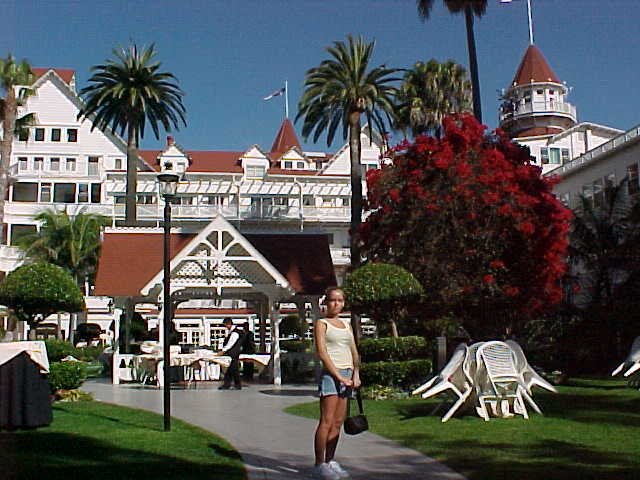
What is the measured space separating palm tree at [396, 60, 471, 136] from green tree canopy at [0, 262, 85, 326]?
20.7 m

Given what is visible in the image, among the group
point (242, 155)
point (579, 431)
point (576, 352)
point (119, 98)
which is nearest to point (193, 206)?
point (242, 155)

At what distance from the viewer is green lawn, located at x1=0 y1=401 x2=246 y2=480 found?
25.8 ft

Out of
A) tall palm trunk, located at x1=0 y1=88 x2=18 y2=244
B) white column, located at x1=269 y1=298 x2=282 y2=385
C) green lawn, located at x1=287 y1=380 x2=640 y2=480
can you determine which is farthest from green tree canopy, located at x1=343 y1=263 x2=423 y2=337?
tall palm trunk, located at x1=0 y1=88 x2=18 y2=244

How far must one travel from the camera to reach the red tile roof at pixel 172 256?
21.9 meters

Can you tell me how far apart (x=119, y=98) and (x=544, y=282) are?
22933 millimetres

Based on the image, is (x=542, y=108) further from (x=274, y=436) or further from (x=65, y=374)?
(x=274, y=436)

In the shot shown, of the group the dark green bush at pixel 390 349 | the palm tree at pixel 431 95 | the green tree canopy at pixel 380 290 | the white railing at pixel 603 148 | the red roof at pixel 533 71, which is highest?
the red roof at pixel 533 71

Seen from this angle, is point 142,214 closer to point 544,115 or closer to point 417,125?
point 417,125

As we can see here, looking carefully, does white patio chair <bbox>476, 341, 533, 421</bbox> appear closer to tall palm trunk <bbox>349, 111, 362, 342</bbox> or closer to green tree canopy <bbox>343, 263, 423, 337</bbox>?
green tree canopy <bbox>343, 263, 423, 337</bbox>

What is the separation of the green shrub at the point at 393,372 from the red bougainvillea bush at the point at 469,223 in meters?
5.46

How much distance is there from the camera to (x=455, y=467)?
802 cm

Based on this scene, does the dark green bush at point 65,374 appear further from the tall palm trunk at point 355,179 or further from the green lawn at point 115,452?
the tall palm trunk at point 355,179

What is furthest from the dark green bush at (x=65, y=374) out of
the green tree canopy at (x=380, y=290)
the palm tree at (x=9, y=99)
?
the palm tree at (x=9, y=99)

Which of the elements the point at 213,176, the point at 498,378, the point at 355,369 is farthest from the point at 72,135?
the point at 355,369
